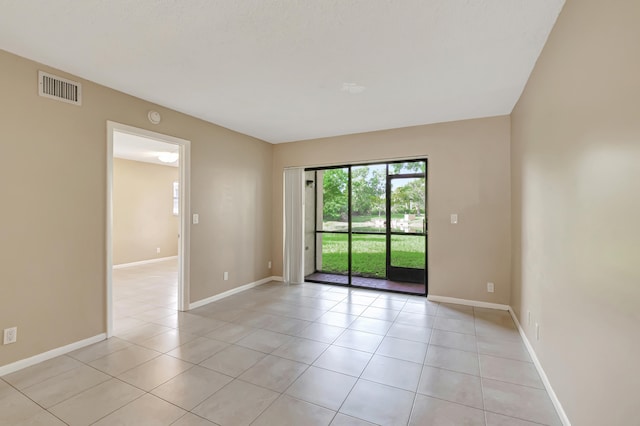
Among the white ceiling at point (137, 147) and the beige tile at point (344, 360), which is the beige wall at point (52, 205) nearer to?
the white ceiling at point (137, 147)

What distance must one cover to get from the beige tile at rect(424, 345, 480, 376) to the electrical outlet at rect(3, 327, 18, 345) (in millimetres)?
3512

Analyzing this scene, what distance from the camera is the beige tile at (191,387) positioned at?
2.06 meters

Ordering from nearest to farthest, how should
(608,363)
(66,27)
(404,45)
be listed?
(608,363) < (66,27) < (404,45)

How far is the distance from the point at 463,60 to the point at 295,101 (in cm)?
181

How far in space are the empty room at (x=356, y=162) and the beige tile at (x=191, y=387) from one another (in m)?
0.02

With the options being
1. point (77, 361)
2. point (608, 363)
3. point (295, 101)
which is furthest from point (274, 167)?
point (608, 363)

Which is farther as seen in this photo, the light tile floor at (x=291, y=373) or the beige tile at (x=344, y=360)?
the beige tile at (x=344, y=360)

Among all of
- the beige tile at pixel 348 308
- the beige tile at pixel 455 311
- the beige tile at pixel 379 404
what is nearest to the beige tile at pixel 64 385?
the beige tile at pixel 379 404

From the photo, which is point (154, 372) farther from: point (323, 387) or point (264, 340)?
point (323, 387)

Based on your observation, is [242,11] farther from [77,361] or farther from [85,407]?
[77,361]

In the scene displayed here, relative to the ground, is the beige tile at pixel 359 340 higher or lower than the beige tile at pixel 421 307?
lower

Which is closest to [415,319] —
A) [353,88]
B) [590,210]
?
[590,210]

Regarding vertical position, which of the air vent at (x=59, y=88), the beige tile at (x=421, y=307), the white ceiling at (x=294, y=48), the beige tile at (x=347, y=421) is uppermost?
the white ceiling at (x=294, y=48)

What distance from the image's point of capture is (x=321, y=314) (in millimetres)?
3787
